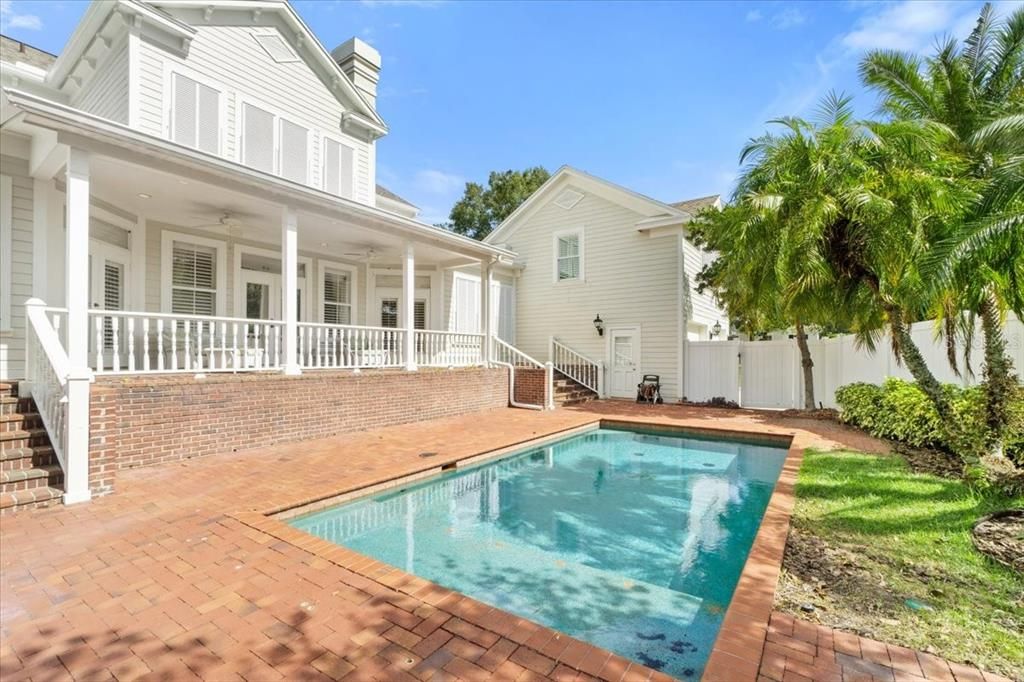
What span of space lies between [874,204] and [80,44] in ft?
46.4

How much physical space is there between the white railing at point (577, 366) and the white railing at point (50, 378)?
12.3 m

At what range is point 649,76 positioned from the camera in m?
11.8

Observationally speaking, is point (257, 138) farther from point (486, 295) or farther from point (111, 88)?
point (486, 295)

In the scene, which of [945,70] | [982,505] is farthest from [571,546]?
[945,70]

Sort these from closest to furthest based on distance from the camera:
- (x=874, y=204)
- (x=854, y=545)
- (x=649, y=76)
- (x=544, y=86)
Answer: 1. (x=854, y=545)
2. (x=874, y=204)
3. (x=649, y=76)
4. (x=544, y=86)

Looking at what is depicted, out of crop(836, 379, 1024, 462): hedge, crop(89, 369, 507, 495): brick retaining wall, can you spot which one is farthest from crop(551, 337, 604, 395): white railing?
crop(836, 379, 1024, 462): hedge

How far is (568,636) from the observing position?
2750 millimetres

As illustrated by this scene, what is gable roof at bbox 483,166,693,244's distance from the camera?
14.3 metres

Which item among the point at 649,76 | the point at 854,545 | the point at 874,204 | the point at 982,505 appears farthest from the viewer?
the point at 649,76

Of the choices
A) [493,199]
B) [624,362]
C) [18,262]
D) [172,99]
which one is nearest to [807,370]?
[624,362]

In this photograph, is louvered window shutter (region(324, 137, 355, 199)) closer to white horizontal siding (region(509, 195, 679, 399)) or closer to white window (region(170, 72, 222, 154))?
white window (region(170, 72, 222, 154))

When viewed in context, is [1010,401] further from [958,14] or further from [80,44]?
[80,44]

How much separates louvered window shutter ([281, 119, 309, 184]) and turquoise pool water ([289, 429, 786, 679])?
809 centimetres

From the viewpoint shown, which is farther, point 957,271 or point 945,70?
point 945,70
